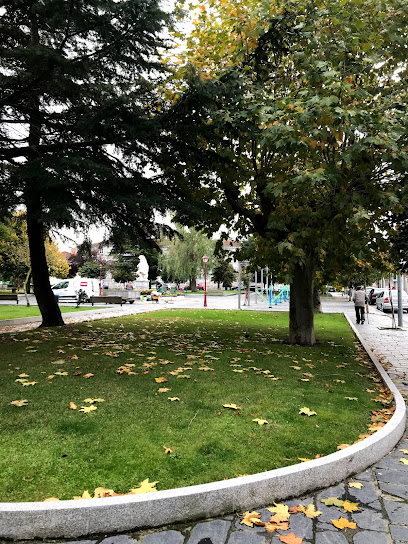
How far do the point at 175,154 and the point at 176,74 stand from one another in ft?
5.46

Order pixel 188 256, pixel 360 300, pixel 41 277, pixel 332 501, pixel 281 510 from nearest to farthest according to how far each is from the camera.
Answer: pixel 281 510 → pixel 332 501 → pixel 41 277 → pixel 360 300 → pixel 188 256

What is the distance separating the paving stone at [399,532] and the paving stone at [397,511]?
0.24 feet

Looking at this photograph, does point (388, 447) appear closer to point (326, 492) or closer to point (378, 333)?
point (326, 492)

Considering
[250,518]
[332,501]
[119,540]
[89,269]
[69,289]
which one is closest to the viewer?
[119,540]

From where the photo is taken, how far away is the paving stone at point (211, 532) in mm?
2676

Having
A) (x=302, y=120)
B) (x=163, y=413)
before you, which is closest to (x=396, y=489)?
(x=163, y=413)

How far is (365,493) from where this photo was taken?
3.34 meters

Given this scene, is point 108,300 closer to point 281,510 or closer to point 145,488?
point 145,488

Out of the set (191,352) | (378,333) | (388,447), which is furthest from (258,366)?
(378,333)

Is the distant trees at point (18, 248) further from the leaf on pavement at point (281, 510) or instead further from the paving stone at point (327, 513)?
the paving stone at point (327, 513)

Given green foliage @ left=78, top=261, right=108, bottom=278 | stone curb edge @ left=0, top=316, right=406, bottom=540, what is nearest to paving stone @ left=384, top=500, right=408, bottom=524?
stone curb edge @ left=0, top=316, right=406, bottom=540

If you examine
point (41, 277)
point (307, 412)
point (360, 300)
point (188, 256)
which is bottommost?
point (307, 412)

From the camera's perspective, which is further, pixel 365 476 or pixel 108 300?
pixel 108 300

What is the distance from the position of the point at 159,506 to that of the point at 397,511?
1.75m
